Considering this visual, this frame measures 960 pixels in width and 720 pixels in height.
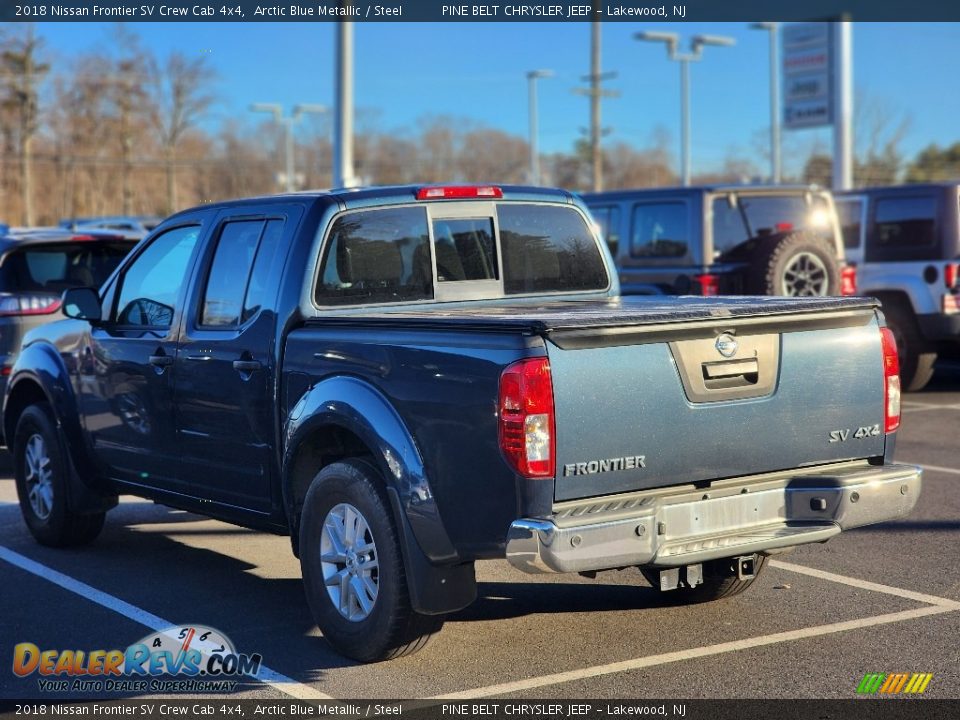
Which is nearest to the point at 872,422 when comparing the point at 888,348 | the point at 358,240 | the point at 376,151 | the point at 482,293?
the point at 888,348

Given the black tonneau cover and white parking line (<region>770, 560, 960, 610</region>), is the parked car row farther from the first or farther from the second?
the black tonneau cover

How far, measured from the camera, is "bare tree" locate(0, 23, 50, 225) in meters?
55.4

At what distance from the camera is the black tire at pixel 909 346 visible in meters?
14.2

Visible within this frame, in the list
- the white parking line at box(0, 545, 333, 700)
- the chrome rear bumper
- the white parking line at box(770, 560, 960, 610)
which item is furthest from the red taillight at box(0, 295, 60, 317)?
the chrome rear bumper

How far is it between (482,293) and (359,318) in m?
1.21

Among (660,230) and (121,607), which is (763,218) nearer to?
(660,230)

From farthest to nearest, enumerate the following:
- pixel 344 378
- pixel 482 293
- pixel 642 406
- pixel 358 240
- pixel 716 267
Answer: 1. pixel 716 267
2. pixel 482 293
3. pixel 358 240
4. pixel 344 378
5. pixel 642 406

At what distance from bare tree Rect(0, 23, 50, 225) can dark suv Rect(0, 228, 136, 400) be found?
151ft

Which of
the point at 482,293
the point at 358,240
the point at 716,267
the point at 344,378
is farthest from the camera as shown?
the point at 716,267

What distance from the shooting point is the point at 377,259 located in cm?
607

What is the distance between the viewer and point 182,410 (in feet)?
20.8

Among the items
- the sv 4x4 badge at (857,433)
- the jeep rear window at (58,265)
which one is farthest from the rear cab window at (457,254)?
the jeep rear window at (58,265)

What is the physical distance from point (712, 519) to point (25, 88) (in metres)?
57.2

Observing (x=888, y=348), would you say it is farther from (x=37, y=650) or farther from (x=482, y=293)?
(x=37, y=650)
